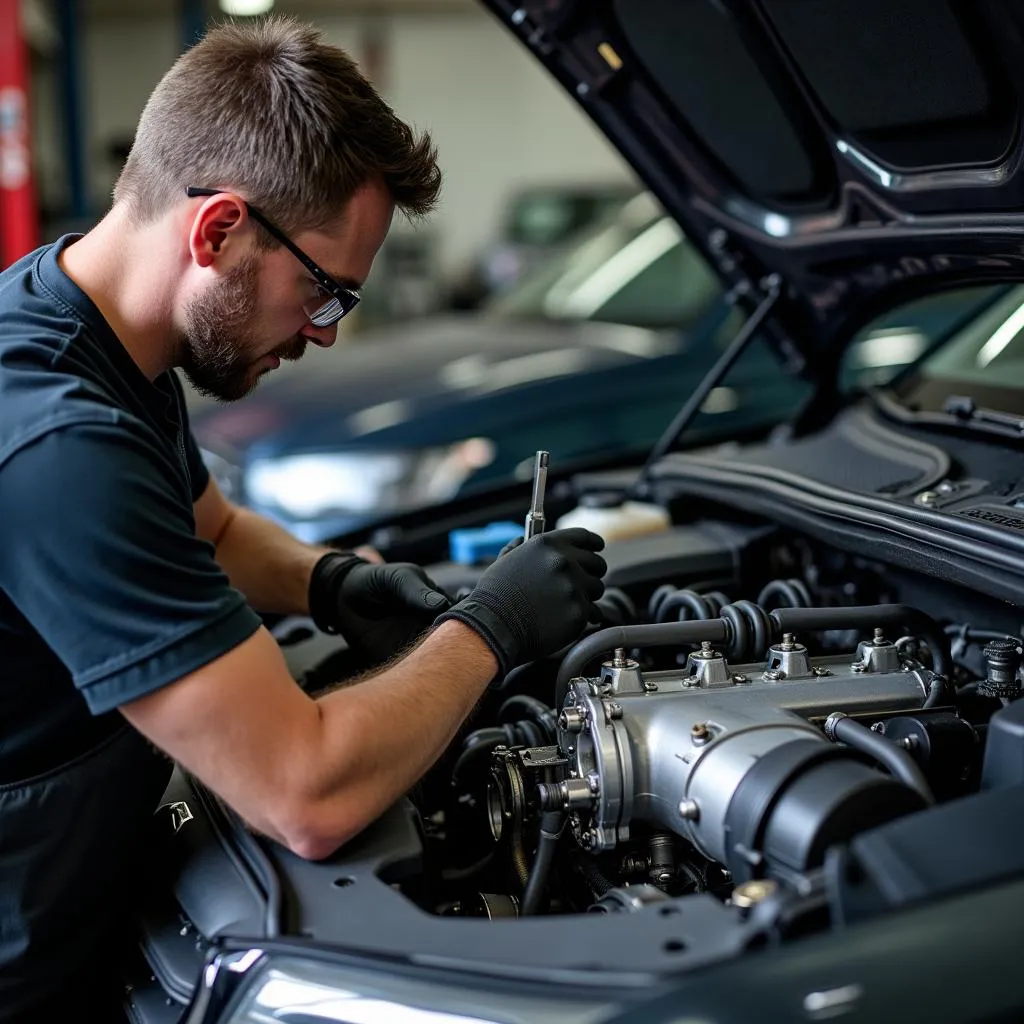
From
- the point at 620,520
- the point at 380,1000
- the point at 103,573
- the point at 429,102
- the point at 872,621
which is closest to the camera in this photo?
the point at 380,1000

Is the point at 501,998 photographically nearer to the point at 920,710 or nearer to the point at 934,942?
the point at 934,942

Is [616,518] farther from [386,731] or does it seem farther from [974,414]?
[386,731]

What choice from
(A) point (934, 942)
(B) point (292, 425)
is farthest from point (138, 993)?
(B) point (292, 425)

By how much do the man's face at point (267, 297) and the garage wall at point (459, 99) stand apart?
43.6ft

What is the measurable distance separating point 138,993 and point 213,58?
1138mm

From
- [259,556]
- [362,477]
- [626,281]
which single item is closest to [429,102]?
[626,281]

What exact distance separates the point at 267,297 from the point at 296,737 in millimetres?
563

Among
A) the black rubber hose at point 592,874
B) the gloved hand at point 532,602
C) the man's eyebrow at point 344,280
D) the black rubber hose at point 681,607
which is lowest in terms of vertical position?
the black rubber hose at point 592,874

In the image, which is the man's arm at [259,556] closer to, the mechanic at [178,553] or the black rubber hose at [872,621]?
the mechanic at [178,553]

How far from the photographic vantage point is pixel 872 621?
5.74ft

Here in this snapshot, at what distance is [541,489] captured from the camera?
1.75 meters

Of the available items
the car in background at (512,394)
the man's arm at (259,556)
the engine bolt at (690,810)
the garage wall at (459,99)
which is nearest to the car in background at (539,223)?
the garage wall at (459,99)

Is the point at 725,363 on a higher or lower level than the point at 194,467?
lower

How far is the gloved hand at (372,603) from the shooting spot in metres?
1.86
